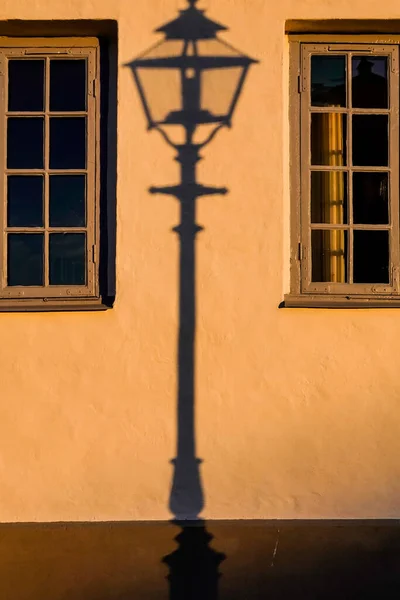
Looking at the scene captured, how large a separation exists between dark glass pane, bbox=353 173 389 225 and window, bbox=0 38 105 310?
5.72 ft

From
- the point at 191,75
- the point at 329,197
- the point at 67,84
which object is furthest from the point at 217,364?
the point at 67,84

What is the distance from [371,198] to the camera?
5254 mm

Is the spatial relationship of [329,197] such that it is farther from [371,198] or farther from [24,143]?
[24,143]

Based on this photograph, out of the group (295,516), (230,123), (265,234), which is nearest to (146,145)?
(230,123)

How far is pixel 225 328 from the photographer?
4961 millimetres

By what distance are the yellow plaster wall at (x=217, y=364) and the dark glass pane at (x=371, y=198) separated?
1.94ft

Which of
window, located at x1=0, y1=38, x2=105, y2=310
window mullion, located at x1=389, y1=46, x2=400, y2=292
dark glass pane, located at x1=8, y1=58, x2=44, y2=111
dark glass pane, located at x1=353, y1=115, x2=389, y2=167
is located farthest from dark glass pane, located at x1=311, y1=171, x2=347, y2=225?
dark glass pane, located at x1=8, y1=58, x2=44, y2=111

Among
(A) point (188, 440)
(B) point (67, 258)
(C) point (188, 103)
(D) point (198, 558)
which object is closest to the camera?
(D) point (198, 558)

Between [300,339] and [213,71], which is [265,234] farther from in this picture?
[213,71]

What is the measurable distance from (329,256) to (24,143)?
2.19 m

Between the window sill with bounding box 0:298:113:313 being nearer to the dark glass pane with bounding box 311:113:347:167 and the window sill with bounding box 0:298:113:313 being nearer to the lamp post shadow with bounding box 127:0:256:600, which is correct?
the lamp post shadow with bounding box 127:0:256:600

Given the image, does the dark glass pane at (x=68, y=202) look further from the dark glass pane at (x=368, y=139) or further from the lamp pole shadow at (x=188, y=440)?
the dark glass pane at (x=368, y=139)

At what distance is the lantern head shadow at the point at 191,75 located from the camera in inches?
198

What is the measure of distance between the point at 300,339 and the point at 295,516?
1.12m
